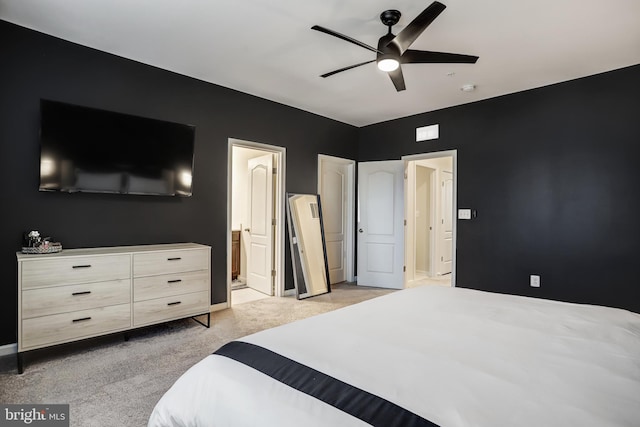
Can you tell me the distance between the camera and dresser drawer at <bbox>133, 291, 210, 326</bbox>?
2945 millimetres

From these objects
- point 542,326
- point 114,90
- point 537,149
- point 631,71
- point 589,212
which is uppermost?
point 631,71

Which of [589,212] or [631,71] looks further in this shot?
[589,212]

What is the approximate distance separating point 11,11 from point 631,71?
5.57 meters

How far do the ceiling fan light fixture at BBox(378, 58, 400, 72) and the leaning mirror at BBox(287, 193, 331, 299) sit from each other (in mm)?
2495

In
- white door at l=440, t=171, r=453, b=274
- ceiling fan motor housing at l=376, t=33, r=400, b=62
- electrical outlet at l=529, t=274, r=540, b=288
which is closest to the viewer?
ceiling fan motor housing at l=376, t=33, r=400, b=62

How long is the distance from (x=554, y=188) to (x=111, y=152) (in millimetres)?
4679

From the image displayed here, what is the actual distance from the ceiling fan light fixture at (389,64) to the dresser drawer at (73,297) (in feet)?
8.97

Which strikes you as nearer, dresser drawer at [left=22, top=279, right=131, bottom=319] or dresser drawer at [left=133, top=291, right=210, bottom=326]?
dresser drawer at [left=22, top=279, right=131, bottom=319]

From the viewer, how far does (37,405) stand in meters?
2.03

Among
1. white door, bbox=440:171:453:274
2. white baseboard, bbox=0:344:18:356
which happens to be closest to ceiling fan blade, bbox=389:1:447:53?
white baseboard, bbox=0:344:18:356

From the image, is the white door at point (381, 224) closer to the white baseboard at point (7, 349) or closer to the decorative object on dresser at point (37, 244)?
the decorative object on dresser at point (37, 244)

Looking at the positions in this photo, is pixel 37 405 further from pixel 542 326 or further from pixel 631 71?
pixel 631 71

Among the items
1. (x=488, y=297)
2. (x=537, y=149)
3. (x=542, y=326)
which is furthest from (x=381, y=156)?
→ (x=542, y=326)

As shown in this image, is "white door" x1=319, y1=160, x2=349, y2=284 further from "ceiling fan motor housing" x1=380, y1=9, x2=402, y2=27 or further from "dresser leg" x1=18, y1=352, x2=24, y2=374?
"dresser leg" x1=18, y1=352, x2=24, y2=374
